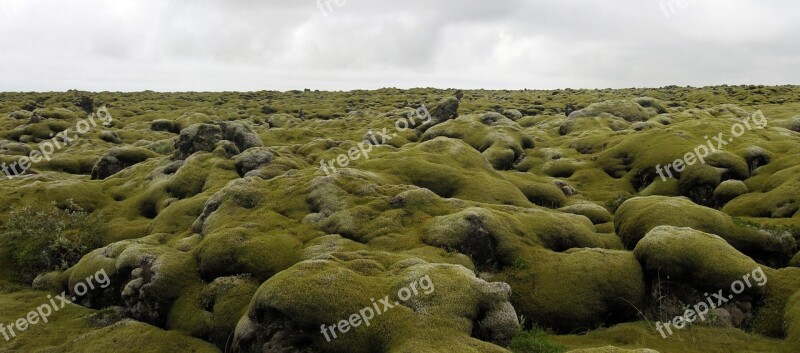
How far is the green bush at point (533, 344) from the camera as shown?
17638 mm

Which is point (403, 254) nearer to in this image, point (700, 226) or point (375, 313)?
point (375, 313)

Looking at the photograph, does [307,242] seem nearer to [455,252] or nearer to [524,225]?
[455,252]

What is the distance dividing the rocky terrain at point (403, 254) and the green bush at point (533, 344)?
0.30 ft

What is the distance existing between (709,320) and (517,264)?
7755mm

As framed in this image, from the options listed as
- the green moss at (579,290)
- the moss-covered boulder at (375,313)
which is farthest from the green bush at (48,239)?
the green moss at (579,290)

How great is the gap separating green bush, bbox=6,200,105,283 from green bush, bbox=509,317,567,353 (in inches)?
962

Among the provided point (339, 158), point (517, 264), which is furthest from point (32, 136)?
point (517, 264)

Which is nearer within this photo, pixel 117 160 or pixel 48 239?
pixel 48 239

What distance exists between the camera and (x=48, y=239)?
29062 millimetres

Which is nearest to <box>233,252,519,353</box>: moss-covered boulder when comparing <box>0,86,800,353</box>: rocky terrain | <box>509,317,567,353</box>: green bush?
<box>0,86,800,353</box>: rocky terrain

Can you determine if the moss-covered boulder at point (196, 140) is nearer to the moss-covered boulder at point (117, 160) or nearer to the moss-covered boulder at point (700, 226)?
the moss-covered boulder at point (117, 160)

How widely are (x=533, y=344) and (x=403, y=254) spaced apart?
6.62m

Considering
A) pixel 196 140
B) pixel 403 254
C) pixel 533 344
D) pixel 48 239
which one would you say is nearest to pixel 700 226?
pixel 533 344

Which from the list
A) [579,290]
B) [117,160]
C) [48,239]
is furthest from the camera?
[117,160]
